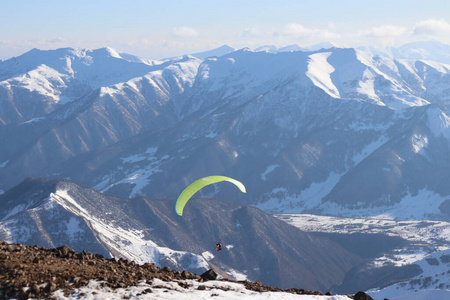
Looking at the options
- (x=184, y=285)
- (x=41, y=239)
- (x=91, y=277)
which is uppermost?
(x=91, y=277)

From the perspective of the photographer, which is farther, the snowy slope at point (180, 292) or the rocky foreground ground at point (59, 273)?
the snowy slope at point (180, 292)

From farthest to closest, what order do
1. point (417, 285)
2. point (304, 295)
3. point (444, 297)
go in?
1. point (417, 285)
2. point (444, 297)
3. point (304, 295)

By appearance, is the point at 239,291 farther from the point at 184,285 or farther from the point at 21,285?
the point at 21,285

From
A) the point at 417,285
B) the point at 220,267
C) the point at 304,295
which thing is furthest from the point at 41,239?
the point at 304,295

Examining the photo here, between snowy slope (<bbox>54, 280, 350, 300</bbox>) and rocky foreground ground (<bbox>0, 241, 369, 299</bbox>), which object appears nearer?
rocky foreground ground (<bbox>0, 241, 369, 299</bbox>)

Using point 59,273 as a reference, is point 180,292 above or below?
below

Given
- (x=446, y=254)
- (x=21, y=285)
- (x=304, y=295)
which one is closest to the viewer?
(x=21, y=285)

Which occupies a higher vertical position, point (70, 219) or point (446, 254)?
point (70, 219)

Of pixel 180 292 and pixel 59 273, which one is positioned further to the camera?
pixel 180 292
